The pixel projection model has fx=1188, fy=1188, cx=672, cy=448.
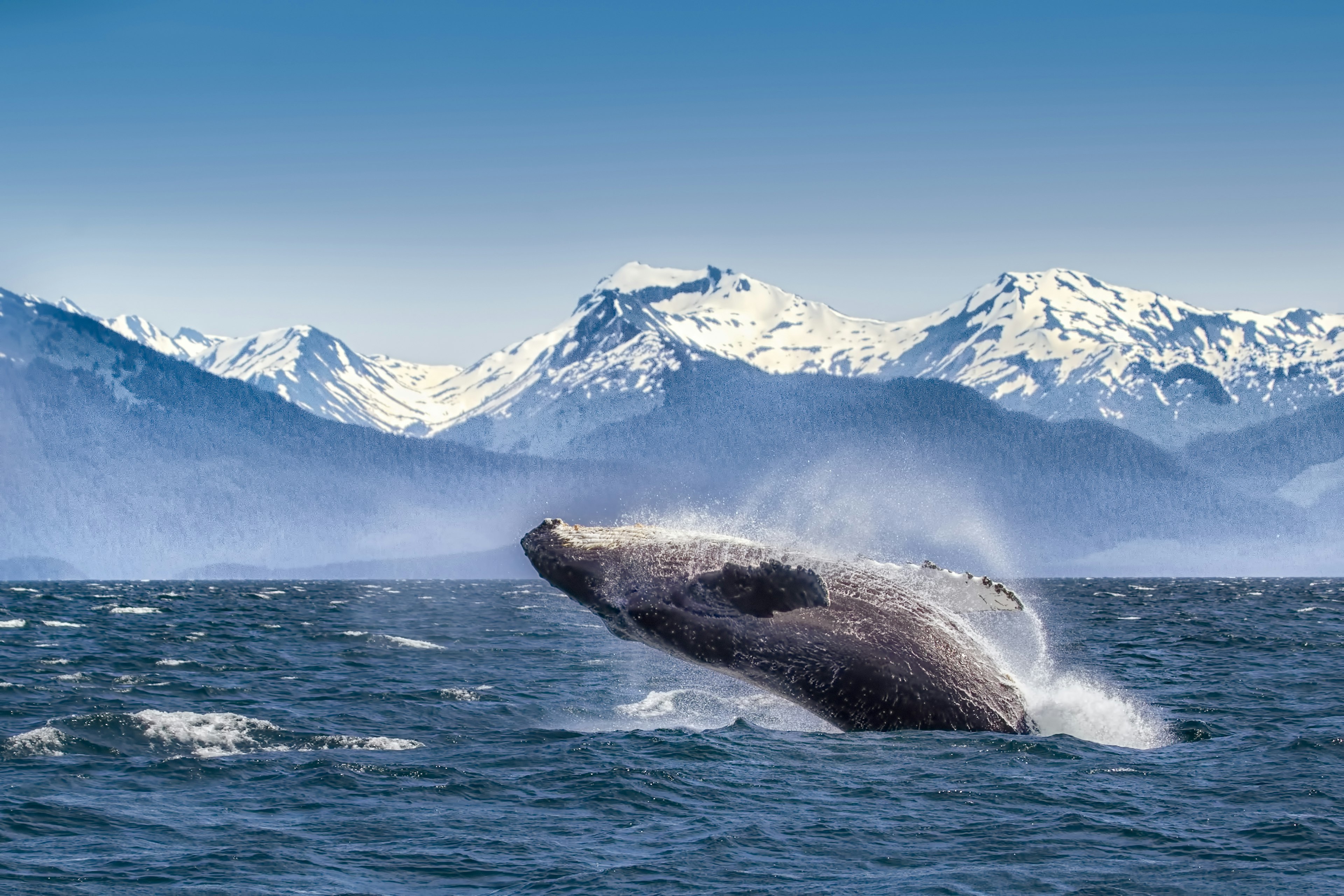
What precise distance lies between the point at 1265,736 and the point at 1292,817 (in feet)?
18.4

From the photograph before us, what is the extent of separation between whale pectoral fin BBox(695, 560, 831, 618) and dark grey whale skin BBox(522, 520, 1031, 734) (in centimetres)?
2

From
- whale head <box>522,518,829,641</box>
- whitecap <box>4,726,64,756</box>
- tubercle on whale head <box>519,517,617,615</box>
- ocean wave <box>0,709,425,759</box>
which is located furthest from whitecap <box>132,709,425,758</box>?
whale head <box>522,518,829,641</box>

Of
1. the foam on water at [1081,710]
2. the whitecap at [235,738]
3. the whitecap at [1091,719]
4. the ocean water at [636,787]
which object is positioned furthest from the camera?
the whitecap at [1091,719]

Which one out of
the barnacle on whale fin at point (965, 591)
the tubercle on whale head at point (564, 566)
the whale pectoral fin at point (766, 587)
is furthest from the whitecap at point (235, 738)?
the barnacle on whale fin at point (965, 591)

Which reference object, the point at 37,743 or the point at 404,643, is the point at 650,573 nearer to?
the point at 37,743

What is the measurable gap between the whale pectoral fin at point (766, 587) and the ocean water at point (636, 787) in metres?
2.02

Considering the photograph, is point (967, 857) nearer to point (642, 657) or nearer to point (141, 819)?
point (141, 819)

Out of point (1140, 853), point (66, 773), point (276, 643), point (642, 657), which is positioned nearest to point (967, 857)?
point (1140, 853)

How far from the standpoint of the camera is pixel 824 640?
1448cm

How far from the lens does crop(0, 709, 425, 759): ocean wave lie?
1582 centimetres

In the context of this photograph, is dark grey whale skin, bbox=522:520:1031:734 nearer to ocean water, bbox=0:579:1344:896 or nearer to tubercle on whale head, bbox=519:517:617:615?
tubercle on whale head, bbox=519:517:617:615

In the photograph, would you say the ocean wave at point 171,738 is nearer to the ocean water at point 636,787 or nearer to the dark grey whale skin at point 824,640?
the ocean water at point 636,787

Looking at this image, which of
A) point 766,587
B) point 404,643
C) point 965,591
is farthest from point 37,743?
point 404,643

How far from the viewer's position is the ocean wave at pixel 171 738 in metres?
15.8
